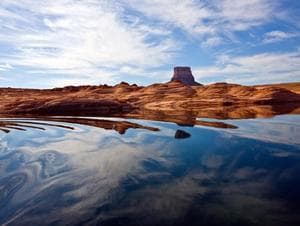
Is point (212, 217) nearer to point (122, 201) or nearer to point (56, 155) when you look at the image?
point (122, 201)

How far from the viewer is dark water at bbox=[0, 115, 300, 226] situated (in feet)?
13.2

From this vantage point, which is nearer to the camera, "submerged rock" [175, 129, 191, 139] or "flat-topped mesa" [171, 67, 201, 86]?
"submerged rock" [175, 129, 191, 139]

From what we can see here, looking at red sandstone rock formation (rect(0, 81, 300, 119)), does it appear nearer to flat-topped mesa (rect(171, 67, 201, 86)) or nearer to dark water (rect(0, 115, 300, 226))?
dark water (rect(0, 115, 300, 226))

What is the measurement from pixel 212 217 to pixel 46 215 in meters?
2.24

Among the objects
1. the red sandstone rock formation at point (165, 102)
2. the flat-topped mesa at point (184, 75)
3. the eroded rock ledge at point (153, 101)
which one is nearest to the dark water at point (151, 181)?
the red sandstone rock formation at point (165, 102)

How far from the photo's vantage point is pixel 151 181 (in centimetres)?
540

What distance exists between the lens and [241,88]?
46.8 metres

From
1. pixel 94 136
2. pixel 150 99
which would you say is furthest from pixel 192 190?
pixel 150 99

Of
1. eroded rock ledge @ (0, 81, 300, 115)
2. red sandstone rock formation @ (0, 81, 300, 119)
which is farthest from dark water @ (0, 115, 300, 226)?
eroded rock ledge @ (0, 81, 300, 115)

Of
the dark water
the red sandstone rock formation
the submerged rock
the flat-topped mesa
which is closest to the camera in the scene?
the dark water

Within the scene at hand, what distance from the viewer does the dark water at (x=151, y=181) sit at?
4035mm

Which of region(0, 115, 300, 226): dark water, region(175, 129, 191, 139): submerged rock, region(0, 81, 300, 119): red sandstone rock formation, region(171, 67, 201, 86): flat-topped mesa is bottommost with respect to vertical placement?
region(0, 115, 300, 226): dark water

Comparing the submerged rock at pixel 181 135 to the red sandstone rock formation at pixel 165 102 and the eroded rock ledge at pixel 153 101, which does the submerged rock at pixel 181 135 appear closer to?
the red sandstone rock formation at pixel 165 102

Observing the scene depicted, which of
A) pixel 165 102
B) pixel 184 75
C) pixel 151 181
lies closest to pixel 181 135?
pixel 151 181
